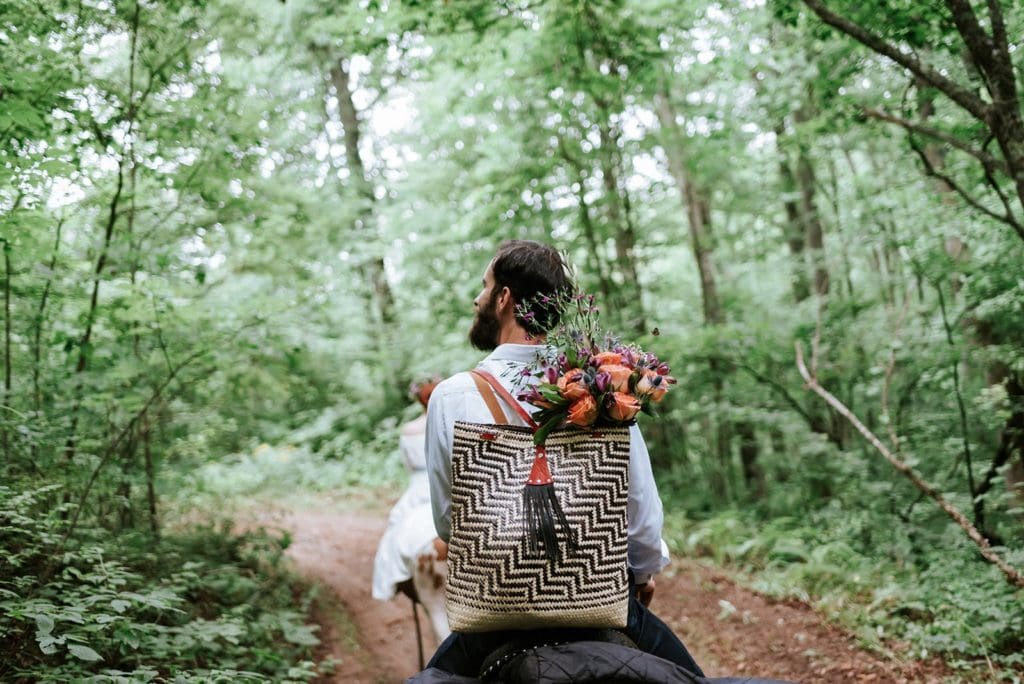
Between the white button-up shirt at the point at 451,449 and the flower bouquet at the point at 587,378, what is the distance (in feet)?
0.49

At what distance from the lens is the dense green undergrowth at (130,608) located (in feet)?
11.6

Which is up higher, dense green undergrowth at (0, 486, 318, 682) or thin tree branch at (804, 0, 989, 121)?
thin tree branch at (804, 0, 989, 121)

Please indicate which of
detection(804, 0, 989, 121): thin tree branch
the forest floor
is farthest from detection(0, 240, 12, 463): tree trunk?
detection(804, 0, 989, 121): thin tree branch

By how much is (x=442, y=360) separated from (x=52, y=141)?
901 cm

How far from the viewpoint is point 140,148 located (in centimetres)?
573

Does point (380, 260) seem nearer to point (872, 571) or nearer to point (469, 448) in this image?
point (872, 571)

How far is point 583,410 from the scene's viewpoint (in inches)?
86.0

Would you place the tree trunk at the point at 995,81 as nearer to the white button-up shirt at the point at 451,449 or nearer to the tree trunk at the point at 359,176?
the white button-up shirt at the point at 451,449

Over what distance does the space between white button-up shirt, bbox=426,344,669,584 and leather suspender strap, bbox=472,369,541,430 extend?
0.04 metres

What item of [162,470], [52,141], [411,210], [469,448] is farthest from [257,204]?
[411,210]

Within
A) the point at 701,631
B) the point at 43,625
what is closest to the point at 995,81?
the point at 701,631

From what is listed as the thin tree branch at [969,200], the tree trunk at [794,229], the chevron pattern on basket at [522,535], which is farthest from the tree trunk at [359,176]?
the chevron pattern on basket at [522,535]

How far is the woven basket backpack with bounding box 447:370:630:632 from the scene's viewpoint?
2.12 metres

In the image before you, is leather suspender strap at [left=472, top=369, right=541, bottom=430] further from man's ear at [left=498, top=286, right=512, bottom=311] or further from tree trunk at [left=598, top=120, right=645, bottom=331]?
tree trunk at [left=598, top=120, right=645, bottom=331]
